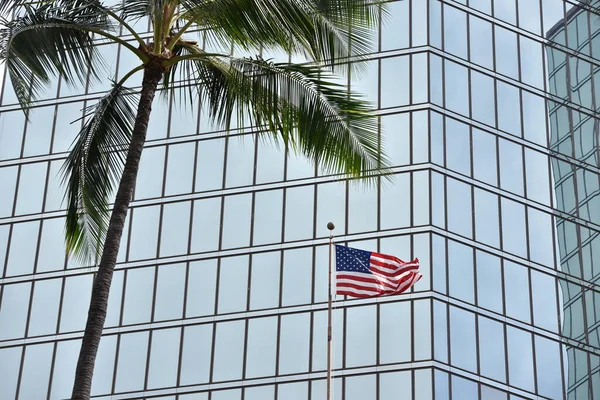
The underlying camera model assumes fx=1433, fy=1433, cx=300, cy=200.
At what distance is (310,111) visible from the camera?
74.3ft

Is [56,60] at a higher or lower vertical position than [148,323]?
lower

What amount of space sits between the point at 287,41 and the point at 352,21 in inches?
40.9

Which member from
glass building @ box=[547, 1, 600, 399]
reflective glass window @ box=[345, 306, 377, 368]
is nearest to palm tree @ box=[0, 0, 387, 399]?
reflective glass window @ box=[345, 306, 377, 368]

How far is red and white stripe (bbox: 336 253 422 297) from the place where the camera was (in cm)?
3219

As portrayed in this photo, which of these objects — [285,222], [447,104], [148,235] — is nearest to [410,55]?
[447,104]

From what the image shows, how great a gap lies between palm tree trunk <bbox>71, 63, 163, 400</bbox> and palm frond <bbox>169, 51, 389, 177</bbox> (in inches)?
47.6

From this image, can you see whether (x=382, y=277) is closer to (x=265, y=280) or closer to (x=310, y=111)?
(x=310, y=111)

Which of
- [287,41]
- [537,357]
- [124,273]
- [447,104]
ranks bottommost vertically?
[287,41]

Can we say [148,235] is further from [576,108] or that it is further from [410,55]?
[576,108]

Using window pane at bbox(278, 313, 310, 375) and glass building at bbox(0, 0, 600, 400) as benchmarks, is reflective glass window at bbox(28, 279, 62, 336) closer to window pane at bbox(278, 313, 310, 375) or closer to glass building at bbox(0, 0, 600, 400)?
glass building at bbox(0, 0, 600, 400)

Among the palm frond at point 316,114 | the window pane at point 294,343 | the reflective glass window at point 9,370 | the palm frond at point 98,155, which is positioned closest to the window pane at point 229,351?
the window pane at point 294,343

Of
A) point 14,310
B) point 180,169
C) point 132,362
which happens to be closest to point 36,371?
point 14,310

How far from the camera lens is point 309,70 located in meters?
23.0

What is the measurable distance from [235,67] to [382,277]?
35.0 feet
